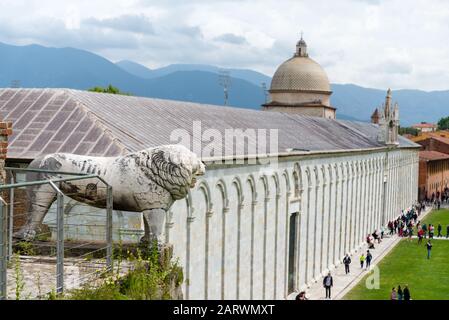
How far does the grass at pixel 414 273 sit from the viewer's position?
36031 millimetres

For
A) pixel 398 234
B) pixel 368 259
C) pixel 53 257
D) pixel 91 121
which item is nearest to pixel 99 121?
pixel 91 121

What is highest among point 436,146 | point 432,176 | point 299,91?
point 299,91

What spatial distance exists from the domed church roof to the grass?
2248cm

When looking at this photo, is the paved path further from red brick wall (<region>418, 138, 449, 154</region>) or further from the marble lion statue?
red brick wall (<region>418, 138, 449, 154</region>)

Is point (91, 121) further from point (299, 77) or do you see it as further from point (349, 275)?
point (299, 77)

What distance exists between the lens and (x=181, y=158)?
11.8m

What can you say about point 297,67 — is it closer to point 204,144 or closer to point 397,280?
point 397,280

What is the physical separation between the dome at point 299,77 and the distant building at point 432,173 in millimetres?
28627

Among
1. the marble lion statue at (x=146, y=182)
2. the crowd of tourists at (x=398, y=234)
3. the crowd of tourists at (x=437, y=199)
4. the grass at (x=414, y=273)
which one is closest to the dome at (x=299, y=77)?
the crowd of tourists at (x=398, y=234)

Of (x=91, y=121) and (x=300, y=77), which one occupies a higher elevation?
(x=300, y=77)

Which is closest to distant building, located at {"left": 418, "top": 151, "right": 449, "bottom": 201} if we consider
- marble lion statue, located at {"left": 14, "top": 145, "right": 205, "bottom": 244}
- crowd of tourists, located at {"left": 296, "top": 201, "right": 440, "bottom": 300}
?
crowd of tourists, located at {"left": 296, "top": 201, "right": 440, "bottom": 300}

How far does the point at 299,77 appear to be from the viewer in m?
71.9

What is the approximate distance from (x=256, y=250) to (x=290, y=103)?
4317 cm

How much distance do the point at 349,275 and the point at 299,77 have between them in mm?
34091
